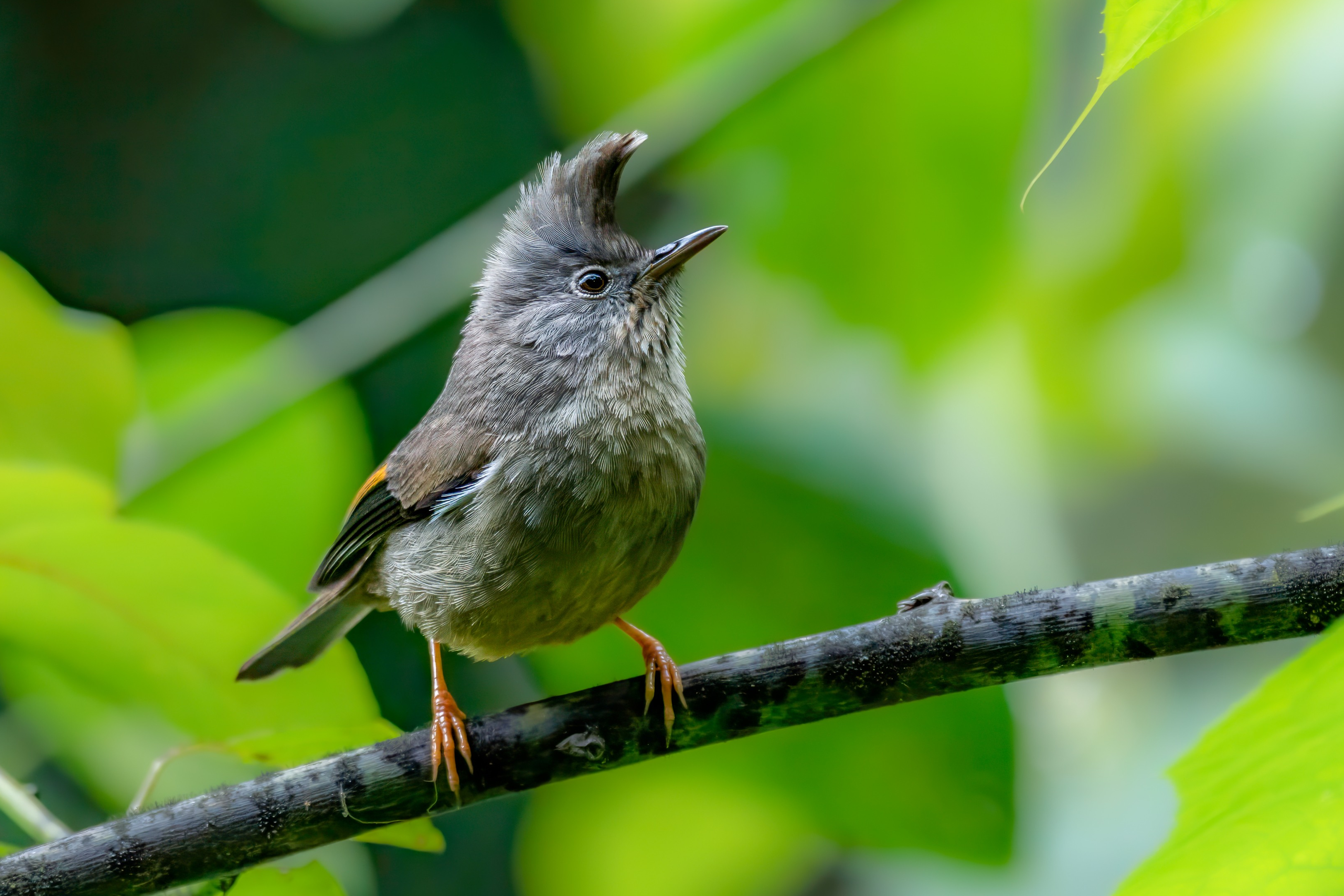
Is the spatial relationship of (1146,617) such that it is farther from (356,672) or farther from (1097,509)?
(1097,509)

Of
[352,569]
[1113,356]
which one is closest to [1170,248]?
[1113,356]

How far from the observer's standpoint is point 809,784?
208 cm

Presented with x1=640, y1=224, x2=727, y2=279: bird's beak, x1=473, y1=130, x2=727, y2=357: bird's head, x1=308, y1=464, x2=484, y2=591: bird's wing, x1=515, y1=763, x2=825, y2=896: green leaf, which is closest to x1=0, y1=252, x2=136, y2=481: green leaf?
x1=308, y1=464, x2=484, y2=591: bird's wing

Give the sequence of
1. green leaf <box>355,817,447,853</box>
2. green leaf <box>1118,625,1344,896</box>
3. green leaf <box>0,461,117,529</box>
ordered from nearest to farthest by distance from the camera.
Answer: green leaf <box>1118,625,1344,896</box>, green leaf <box>355,817,447,853</box>, green leaf <box>0,461,117,529</box>

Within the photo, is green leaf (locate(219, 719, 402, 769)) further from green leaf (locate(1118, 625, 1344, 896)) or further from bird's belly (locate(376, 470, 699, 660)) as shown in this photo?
green leaf (locate(1118, 625, 1344, 896))

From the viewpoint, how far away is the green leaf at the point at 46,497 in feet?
5.69

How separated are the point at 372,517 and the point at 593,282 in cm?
59

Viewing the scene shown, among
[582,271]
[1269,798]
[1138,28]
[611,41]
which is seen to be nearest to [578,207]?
[582,271]

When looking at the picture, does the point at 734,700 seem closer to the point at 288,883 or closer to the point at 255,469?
the point at 288,883

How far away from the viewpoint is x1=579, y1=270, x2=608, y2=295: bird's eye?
1.88 meters

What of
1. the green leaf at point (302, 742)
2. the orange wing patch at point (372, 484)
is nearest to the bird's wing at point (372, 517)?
the orange wing patch at point (372, 484)

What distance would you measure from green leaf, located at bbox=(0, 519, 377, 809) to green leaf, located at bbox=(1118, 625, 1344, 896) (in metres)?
1.38

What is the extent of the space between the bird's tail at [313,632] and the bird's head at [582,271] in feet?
1.98

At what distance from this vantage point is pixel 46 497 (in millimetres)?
1749
